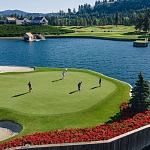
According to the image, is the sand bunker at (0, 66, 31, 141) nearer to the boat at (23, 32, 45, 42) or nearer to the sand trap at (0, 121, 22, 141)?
the sand trap at (0, 121, 22, 141)

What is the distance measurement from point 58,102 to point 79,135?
35.2ft

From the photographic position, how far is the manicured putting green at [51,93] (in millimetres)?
33906

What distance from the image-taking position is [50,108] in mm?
33594

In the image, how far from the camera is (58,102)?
3531 centimetres

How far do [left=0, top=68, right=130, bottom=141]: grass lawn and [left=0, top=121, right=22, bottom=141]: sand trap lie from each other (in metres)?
0.57

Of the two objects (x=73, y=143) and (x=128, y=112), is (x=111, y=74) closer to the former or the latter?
(x=128, y=112)

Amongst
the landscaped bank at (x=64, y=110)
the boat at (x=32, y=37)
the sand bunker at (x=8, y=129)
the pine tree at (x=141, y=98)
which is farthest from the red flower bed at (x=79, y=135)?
the boat at (x=32, y=37)

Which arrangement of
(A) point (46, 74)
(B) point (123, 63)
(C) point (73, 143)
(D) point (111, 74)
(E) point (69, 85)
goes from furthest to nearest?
(B) point (123, 63), (D) point (111, 74), (A) point (46, 74), (E) point (69, 85), (C) point (73, 143)

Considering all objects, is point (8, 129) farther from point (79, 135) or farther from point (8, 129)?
point (79, 135)

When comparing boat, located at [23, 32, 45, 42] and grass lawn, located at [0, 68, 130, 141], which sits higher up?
boat, located at [23, 32, 45, 42]

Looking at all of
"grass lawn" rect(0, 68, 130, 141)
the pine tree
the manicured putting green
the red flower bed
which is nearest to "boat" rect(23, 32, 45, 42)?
the manicured putting green

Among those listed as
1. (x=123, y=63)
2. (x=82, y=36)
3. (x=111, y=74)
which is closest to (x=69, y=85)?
(x=111, y=74)

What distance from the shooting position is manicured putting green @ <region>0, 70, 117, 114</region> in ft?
111

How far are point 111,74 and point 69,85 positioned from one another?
81.2 feet
